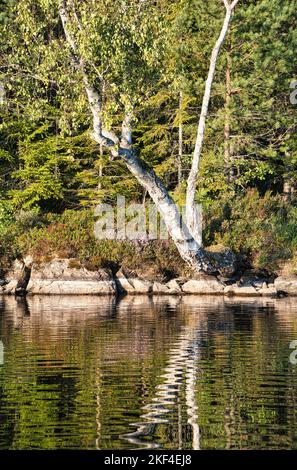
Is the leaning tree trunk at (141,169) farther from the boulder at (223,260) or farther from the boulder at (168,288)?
the boulder at (168,288)

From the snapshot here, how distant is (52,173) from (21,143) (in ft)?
5.19

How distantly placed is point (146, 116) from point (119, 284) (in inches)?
426

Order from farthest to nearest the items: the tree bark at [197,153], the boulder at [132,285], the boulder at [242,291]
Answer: the boulder at [132,285]
the boulder at [242,291]
the tree bark at [197,153]

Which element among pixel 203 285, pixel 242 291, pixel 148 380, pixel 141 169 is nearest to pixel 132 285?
pixel 203 285

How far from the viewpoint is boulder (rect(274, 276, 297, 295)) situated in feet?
96.6

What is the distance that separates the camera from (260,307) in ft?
82.7

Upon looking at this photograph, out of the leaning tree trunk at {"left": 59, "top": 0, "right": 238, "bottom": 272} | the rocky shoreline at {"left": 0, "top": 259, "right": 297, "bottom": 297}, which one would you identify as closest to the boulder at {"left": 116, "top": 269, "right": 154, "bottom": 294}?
the rocky shoreline at {"left": 0, "top": 259, "right": 297, "bottom": 297}

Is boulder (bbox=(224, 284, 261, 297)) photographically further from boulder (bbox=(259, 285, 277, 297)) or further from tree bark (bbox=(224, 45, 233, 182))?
tree bark (bbox=(224, 45, 233, 182))

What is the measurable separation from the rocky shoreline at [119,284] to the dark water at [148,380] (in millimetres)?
5558

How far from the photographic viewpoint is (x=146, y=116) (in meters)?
39.2

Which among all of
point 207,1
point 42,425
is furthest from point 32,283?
point 42,425

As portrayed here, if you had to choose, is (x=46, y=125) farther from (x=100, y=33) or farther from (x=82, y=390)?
(x=82, y=390)

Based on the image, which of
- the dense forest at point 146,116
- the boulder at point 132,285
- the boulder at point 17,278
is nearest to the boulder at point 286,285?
the dense forest at point 146,116

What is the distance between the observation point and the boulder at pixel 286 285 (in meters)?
29.5
